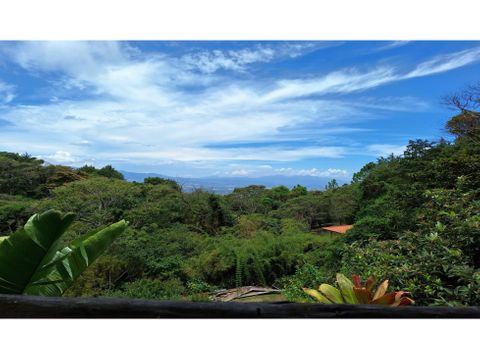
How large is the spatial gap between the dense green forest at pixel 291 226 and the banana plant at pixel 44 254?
1.89 m

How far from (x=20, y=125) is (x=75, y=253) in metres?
11.0

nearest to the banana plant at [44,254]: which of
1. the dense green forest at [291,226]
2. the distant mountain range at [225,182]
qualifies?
the dense green forest at [291,226]

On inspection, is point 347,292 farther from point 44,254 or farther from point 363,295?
point 44,254

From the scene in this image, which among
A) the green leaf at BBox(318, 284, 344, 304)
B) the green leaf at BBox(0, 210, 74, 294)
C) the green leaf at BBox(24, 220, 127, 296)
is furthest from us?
the green leaf at BBox(318, 284, 344, 304)

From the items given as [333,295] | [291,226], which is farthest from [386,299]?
[291,226]

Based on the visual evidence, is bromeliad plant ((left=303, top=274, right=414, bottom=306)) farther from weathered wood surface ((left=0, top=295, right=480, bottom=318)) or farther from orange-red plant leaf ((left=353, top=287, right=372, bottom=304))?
weathered wood surface ((left=0, top=295, right=480, bottom=318))

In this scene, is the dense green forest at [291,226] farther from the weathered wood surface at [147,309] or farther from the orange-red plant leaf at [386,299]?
the weathered wood surface at [147,309]

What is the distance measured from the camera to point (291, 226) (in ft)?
24.5

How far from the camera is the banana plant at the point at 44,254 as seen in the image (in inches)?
55.6

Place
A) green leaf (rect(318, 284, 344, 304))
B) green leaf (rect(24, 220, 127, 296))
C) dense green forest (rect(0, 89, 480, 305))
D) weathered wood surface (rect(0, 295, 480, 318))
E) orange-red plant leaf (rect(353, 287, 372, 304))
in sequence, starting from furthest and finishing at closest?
dense green forest (rect(0, 89, 480, 305))
green leaf (rect(318, 284, 344, 304))
orange-red plant leaf (rect(353, 287, 372, 304))
green leaf (rect(24, 220, 127, 296))
weathered wood surface (rect(0, 295, 480, 318))

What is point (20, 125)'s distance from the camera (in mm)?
10781

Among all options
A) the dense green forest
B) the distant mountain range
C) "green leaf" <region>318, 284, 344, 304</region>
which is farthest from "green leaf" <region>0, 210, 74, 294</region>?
A: the distant mountain range

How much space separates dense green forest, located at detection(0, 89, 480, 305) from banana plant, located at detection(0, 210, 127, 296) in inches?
74.6

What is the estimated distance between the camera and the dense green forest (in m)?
2.54
